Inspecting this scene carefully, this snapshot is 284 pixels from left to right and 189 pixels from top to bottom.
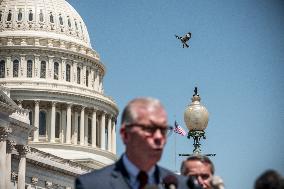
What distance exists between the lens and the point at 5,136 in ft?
211

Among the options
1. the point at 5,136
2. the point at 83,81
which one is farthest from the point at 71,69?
the point at 5,136

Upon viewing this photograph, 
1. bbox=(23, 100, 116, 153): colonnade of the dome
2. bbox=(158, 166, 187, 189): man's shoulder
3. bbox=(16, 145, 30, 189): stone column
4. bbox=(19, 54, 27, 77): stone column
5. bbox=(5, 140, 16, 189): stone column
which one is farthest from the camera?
bbox=(19, 54, 27, 77): stone column

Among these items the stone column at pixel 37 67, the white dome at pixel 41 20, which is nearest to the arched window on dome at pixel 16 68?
the stone column at pixel 37 67

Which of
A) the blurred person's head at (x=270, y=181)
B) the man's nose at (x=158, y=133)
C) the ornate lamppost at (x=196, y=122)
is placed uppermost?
the ornate lamppost at (x=196, y=122)

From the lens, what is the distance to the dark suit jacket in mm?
5617

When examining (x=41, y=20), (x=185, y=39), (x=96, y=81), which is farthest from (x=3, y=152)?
(x=96, y=81)

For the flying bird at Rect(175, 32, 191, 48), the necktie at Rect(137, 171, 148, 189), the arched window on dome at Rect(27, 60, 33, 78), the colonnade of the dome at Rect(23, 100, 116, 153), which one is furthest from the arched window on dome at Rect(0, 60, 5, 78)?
the necktie at Rect(137, 171, 148, 189)

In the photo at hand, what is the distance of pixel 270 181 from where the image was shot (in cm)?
498

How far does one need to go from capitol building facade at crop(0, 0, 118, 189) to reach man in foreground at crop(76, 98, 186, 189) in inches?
3636

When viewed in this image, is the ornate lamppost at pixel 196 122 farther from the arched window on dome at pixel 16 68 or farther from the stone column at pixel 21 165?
the arched window on dome at pixel 16 68

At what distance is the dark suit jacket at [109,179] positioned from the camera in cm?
562

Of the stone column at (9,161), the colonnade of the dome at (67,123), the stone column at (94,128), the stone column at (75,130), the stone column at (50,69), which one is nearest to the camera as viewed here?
the stone column at (9,161)

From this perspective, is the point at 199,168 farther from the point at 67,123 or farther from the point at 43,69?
the point at 43,69

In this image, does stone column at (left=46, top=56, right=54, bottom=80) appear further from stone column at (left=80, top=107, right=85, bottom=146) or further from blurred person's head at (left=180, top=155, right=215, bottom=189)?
blurred person's head at (left=180, top=155, right=215, bottom=189)
